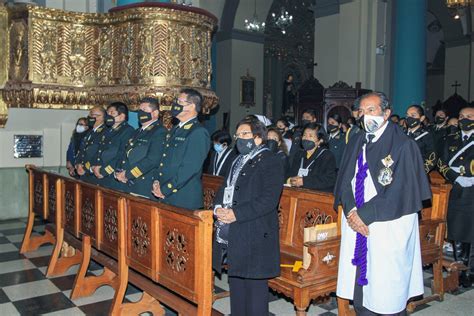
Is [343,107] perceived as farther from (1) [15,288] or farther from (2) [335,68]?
(1) [15,288]

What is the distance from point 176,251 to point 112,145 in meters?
2.40

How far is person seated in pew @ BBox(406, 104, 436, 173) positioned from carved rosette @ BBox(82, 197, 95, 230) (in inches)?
146

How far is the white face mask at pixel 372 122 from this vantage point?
3092 mm

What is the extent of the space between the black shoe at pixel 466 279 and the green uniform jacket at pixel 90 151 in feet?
13.7

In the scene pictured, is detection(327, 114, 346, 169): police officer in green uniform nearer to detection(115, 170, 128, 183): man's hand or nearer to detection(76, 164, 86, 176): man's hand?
detection(115, 170, 128, 183): man's hand

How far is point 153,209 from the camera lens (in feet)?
11.4

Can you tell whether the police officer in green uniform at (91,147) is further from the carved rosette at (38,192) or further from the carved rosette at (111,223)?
the carved rosette at (111,223)

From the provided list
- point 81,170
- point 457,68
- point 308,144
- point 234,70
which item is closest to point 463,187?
point 308,144

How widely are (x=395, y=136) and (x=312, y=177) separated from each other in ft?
6.01

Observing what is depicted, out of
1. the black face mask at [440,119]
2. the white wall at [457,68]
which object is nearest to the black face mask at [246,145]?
the black face mask at [440,119]

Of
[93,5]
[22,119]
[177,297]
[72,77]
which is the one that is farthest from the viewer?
[93,5]

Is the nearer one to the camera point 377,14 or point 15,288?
point 15,288

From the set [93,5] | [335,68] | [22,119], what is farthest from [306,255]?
[335,68]

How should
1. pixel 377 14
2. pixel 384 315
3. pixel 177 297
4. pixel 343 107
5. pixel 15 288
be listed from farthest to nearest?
pixel 377 14 → pixel 343 107 → pixel 15 288 → pixel 177 297 → pixel 384 315
